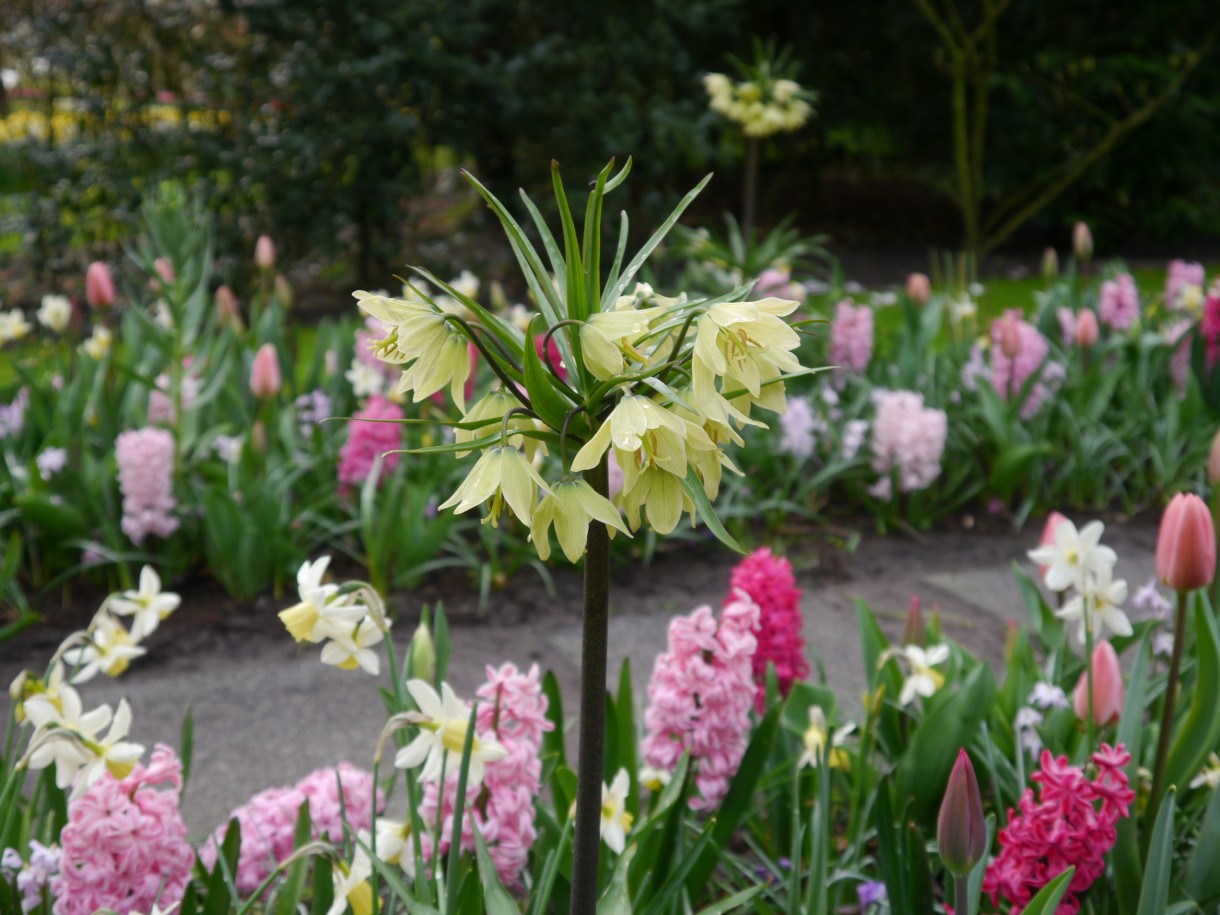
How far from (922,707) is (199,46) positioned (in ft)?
19.8

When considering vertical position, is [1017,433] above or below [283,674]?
above

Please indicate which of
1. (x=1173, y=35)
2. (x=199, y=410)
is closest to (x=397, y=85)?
(x=199, y=410)

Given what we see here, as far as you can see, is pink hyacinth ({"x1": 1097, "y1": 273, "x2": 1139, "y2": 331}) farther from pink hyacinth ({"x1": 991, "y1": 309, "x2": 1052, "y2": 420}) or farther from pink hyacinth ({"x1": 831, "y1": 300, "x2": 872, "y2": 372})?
pink hyacinth ({"x1": 831, "y1": 300, "x2": 872, "y2": 372})

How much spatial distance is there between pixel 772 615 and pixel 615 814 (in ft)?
1.43

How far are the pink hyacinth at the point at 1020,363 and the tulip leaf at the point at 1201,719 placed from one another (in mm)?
2282

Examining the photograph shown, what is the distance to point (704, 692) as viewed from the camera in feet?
5.03

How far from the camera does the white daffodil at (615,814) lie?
1410mm

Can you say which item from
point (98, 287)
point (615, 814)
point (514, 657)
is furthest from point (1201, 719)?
point (98, 287)

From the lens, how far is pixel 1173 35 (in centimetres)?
970

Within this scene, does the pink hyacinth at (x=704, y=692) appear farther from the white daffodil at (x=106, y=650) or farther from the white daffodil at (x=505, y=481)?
the white daffodil at (x=106, y=650)

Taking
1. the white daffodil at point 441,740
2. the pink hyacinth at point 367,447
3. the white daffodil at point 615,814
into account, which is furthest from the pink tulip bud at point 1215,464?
the pink hyacinth at point 367,447

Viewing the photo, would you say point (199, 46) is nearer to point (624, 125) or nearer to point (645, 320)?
point (624, 125)

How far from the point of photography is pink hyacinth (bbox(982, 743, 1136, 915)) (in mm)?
1298

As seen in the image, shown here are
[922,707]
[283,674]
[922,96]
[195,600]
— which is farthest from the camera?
[922,96]
